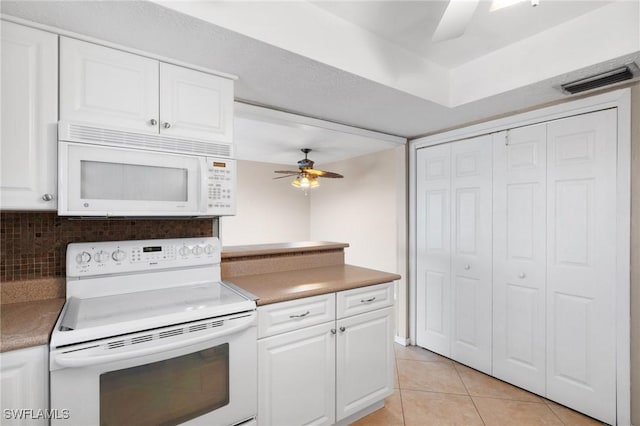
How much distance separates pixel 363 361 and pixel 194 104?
1822 millimetres

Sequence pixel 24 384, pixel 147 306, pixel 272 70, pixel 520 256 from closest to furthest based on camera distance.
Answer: pixel 24 384
pixel 147 306
pixel 272 70
pixel 520 256

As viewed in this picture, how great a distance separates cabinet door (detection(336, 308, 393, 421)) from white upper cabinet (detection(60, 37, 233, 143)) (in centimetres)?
138

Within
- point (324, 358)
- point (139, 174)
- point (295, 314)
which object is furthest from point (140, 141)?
point (324, 358)

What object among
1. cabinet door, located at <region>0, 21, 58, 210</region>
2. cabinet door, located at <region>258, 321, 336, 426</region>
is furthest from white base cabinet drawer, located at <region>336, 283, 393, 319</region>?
cabinet door, located at <region>0, 21, 58, 210</region>

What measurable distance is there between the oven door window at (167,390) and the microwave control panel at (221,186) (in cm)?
69

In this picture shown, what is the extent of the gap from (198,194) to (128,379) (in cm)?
86

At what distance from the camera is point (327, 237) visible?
16.7 feet

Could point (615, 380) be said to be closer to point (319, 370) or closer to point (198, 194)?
point (319, 370)

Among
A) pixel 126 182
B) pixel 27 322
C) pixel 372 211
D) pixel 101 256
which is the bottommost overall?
pixel 27 322

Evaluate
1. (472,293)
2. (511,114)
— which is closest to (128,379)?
(472,293)

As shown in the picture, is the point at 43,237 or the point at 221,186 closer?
the point at 43,237

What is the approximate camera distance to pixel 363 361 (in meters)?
1.99

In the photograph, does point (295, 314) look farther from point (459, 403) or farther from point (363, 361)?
point (459, 403)

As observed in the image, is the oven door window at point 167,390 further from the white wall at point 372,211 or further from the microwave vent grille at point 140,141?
the white wall at point 372,211
